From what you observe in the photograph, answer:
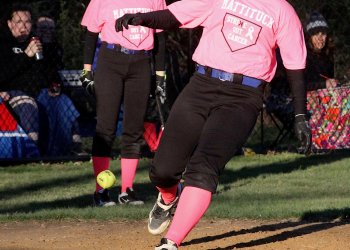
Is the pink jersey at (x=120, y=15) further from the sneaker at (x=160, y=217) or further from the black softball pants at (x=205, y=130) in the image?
the black softball pants at (x=205, y=130)

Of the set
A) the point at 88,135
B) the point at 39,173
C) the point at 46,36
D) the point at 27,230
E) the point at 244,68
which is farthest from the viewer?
the point at 88,135

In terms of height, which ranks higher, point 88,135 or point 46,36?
point 46,36

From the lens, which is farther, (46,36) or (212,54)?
(46,36)

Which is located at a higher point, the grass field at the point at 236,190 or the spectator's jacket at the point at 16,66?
the spectator's jacket at the point at 16,66

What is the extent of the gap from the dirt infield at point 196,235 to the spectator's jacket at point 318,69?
212 inches

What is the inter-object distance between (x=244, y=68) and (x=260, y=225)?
2.28m

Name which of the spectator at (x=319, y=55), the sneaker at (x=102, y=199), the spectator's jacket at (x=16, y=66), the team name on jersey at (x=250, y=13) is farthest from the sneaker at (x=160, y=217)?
the spectator at (x=319, y=55)

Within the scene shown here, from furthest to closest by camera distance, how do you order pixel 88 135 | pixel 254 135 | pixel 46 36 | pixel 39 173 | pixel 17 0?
pixel 17 0, pixel 254 135, pixel 88 135, pixel 46 36, pixel 39 173

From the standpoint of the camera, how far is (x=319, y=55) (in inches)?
540

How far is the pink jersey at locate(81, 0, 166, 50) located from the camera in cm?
941

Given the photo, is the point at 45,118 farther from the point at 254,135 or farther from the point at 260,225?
the point at 260,225

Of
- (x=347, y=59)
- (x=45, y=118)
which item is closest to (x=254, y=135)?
(x=347, y=59)

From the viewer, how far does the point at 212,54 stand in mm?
6535

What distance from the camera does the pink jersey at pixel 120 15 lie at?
9414 mm
